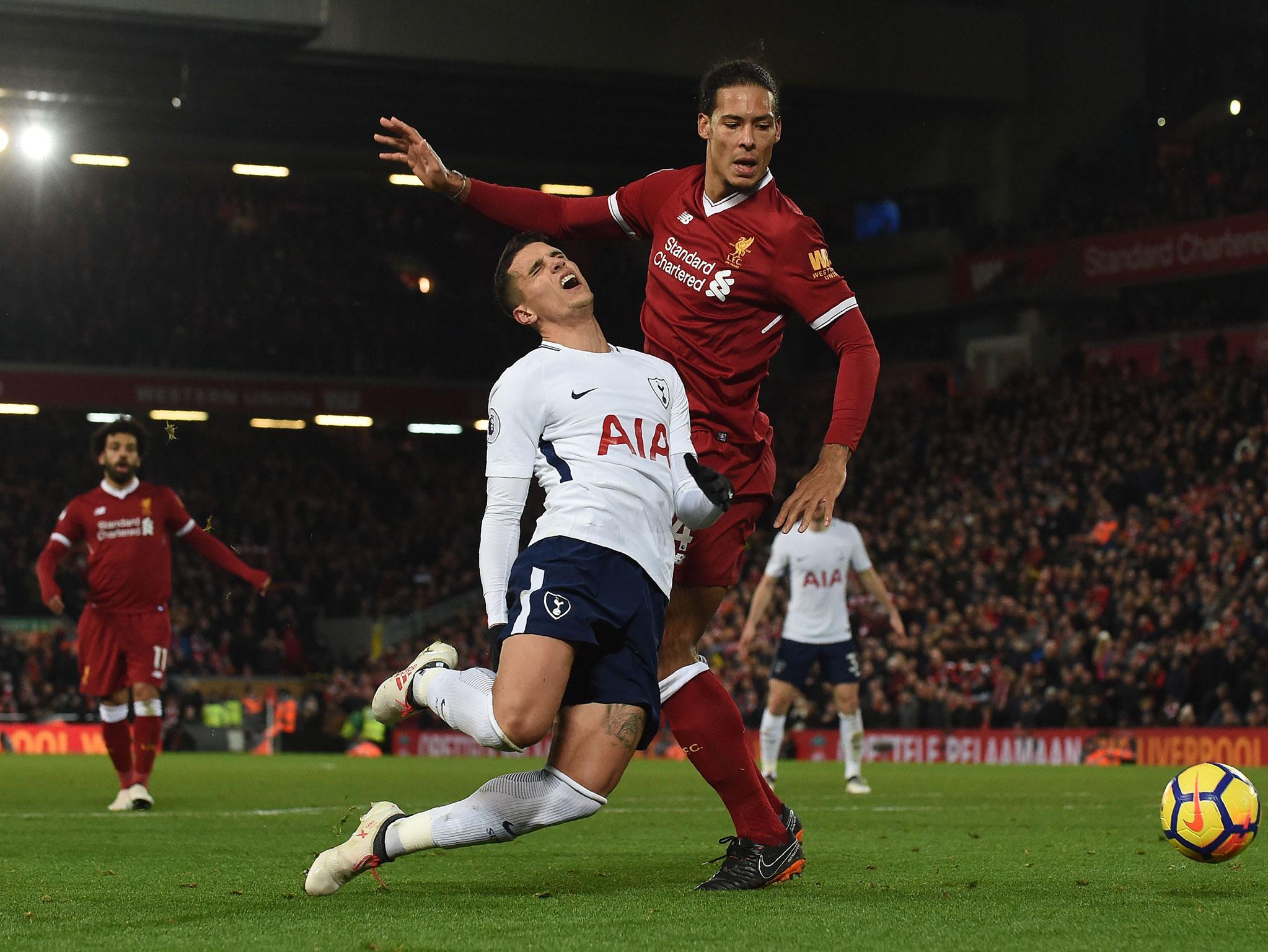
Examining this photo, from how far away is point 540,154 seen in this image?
33.8 m

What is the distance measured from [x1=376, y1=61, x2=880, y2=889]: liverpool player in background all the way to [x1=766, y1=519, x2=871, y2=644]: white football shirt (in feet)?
25.9

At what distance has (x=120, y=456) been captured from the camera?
10242 millimetres

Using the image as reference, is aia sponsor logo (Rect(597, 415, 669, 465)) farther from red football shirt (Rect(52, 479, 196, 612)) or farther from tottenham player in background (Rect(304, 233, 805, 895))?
red football shirt (Rect(52, 479, 196, 612))

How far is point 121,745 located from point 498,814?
6.16m

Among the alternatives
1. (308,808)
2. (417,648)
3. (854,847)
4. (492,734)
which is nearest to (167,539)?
(308,808)

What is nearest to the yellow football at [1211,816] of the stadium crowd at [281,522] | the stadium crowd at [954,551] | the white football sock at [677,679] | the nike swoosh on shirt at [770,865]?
the nike swoosh on shirt at [770,865]

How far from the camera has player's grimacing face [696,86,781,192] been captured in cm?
575

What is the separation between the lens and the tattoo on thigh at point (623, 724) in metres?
5.12

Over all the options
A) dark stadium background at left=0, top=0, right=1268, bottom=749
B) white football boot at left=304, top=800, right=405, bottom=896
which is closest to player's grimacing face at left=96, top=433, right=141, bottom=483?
white football boot at left=304, top=800, right=405, bottom=896

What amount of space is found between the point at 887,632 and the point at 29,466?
18891mm

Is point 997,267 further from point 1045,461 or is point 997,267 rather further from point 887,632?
point 887,632

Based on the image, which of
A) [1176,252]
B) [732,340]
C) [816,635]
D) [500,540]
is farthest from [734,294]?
[1176,252]

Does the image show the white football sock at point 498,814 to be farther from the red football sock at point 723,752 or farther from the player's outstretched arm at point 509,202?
the player's outstretched arm at point 509,202

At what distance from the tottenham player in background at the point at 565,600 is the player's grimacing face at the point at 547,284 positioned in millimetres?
187
